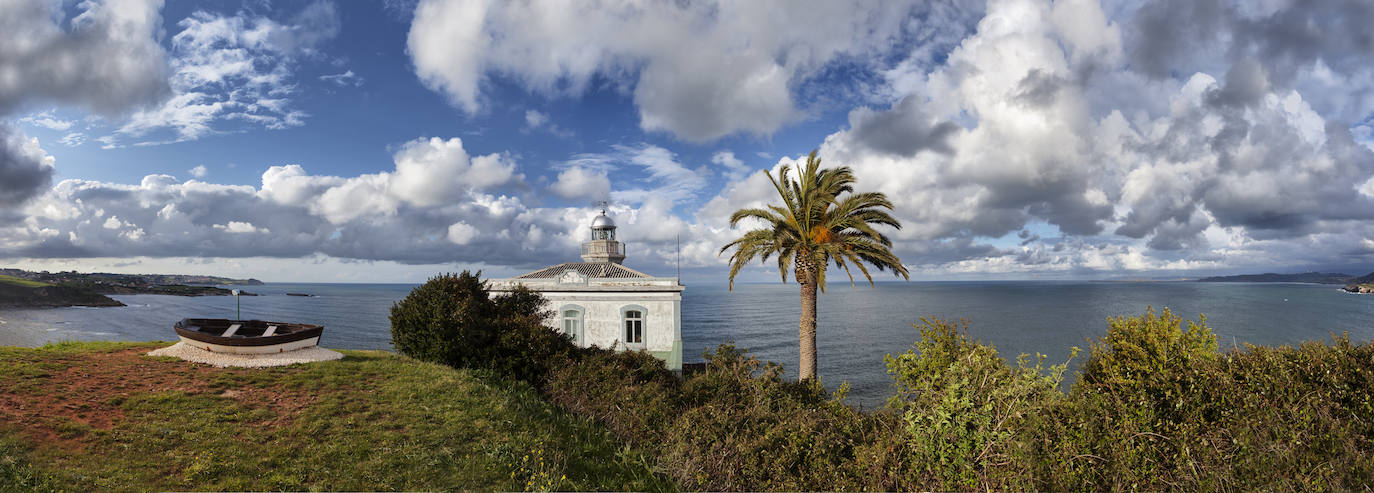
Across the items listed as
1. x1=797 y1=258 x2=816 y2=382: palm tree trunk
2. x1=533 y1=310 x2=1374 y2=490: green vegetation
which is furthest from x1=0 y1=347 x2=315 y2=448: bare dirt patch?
x1=797 y1=258 x2=816 y2=382: palm tree trunk

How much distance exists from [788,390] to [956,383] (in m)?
7.62

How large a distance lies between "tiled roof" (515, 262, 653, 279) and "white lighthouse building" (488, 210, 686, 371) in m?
1.47

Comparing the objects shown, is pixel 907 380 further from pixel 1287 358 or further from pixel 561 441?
pixel 561 441

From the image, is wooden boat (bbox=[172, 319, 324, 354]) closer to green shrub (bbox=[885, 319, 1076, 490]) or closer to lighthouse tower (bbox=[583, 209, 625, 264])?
green shrub (bbox=[885, 319, 1076, 490])

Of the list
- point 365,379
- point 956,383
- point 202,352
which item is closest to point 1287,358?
point 956,383

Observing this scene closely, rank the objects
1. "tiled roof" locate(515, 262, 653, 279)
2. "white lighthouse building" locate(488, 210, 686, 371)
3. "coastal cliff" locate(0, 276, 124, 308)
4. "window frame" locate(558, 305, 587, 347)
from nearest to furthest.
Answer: "white lighthouse building" locate(488, 210, 686, 371) → "window frame" locate(558, 305, 587, 347) → "tiled roof" locate(515, 262, 653, 279) → "coastal cliff" locate(0, 276, 124, 308)

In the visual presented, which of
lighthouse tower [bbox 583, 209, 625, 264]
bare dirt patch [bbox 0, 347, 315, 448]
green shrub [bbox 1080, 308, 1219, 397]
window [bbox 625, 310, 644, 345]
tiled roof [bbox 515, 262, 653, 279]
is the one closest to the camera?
green shrub [bbox 1080, 308, 1219, 397]

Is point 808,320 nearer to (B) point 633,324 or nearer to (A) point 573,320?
(B) point 633,324

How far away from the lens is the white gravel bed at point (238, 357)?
12414 mm

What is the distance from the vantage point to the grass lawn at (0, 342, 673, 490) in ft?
23.5

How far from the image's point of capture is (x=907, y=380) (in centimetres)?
978

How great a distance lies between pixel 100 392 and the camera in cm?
971

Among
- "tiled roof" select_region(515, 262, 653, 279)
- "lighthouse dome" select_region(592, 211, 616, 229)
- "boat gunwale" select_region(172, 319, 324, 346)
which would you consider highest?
"lighthouse dome" select_region(592, 211, 616, 229)

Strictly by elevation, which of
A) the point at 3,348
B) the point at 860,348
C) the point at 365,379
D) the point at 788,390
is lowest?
the point at 860,348
